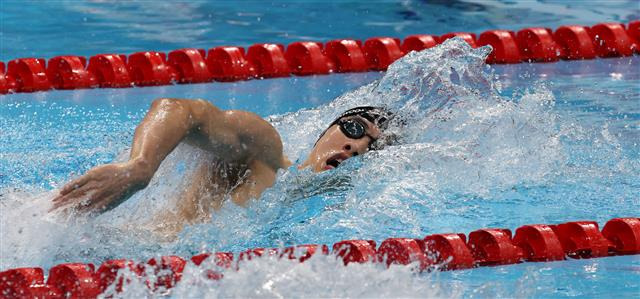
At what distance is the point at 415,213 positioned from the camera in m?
3.68

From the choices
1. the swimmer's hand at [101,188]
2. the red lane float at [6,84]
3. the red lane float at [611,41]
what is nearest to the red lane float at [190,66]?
the red lane float at [6,84]

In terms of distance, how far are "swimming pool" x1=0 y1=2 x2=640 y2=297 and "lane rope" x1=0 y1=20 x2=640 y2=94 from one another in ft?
0.36

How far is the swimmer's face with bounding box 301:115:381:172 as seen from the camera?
3.52m

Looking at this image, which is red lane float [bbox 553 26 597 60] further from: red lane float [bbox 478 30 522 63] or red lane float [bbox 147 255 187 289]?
red lane float [bbox 147 255 187 289]

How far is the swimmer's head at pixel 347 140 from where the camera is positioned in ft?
11.6

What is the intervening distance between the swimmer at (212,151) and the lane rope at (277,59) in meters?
2.26

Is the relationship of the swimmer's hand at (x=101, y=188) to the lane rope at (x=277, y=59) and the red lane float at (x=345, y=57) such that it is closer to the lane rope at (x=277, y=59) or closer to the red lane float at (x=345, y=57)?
the lane rope at (x=277, y=59)

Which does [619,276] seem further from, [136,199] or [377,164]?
[136,199]

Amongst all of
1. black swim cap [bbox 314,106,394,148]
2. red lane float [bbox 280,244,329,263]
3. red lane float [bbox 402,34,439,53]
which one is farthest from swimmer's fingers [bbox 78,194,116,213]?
red lane float [bbox 402,34,439,53]

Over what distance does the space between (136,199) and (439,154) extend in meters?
1.23

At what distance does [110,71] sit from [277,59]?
38.4 inches

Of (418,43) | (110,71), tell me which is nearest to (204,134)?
(110,71)

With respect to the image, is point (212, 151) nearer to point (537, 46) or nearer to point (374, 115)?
point (374, 115)

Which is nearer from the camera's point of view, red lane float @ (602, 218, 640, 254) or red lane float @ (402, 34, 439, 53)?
red lane float @ (602, 218, 640, 254)
